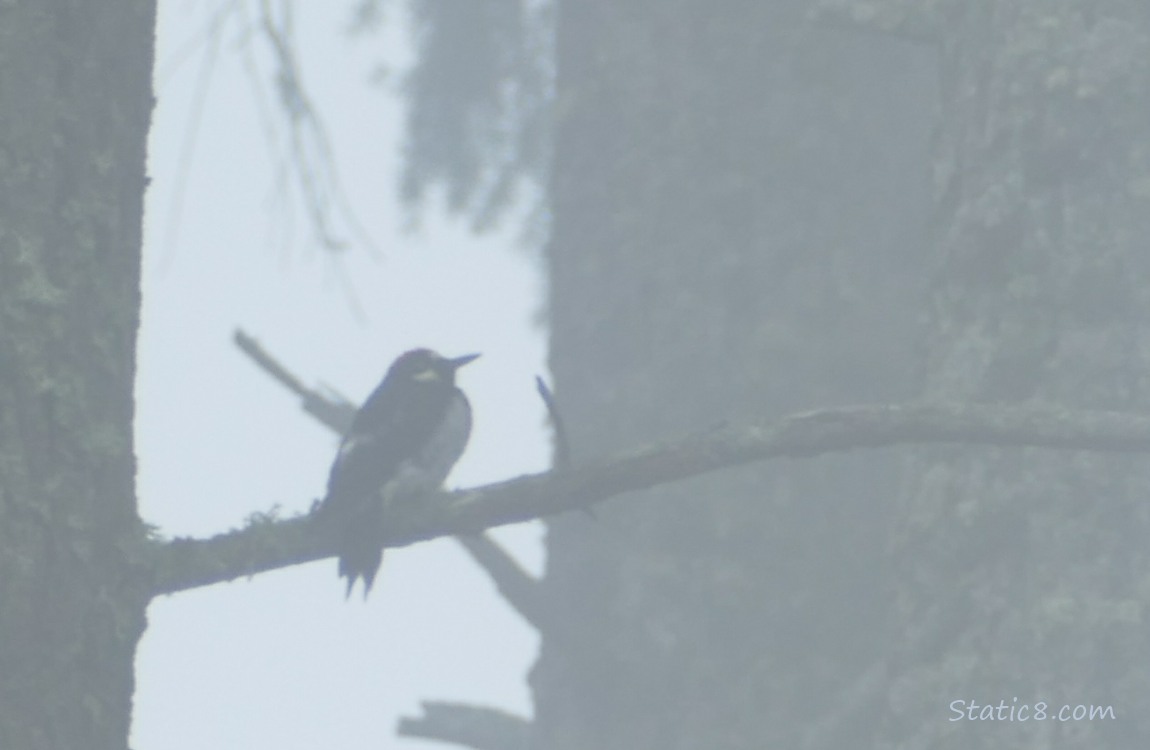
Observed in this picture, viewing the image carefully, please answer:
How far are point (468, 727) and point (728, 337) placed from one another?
176 centimetres

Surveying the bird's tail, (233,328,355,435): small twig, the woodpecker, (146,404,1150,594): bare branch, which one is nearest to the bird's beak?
the woodpecker

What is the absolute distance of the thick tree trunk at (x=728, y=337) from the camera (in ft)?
20.7

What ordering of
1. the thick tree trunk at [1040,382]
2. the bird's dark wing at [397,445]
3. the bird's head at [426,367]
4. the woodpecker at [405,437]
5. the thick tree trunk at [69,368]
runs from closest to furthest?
the thick tree trunk at [69,368] → the thick tree trunk at [1040,382] → the bird's dark wing at [397,445] → the woodpecker at [405,437] → the bird's head at [426,367]

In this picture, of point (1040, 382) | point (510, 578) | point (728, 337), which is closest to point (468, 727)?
point (510, 578)

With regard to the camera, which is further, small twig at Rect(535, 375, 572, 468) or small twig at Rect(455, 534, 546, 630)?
small twig at Rect(455, 534, 546, 630)

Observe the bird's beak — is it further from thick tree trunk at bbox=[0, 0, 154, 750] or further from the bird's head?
thick tree trunk at bbox=[0, 0, 154, 750]

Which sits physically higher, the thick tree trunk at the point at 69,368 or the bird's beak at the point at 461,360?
the bird's beak at the point at 461,360

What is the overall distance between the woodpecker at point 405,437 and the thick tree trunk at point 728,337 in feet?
1.76

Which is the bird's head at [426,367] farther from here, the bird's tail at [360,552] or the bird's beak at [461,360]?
the bird's tail at [360,552]

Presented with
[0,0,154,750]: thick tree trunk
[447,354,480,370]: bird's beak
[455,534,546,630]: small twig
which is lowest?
[0,0,154,750]: thick tree trunk

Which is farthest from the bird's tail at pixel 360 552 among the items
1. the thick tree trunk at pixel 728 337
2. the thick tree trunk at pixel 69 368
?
the thick tree trunk at pixel 728 337

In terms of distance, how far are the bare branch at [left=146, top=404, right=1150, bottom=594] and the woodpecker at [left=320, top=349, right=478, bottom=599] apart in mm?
1009

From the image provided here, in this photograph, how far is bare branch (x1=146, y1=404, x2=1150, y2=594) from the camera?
3.63 m

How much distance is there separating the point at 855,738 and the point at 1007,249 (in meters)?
1.66
